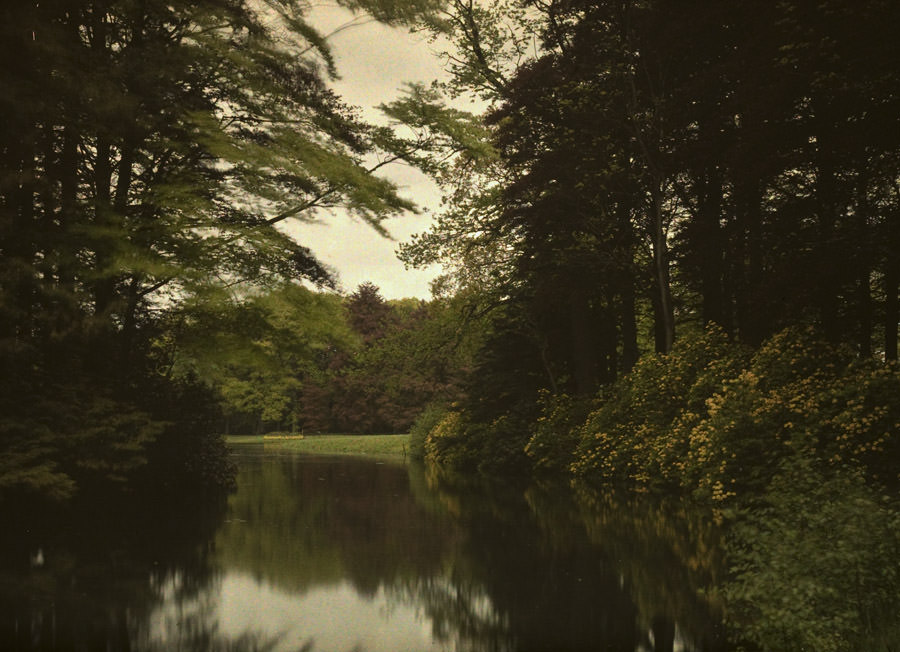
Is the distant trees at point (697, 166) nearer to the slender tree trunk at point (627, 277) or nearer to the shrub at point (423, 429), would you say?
the slender tree trunk at point (627, 277)

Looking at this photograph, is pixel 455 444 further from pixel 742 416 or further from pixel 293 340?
pixel 742 416

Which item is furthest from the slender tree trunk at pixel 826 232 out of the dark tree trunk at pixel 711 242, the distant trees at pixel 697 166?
the dark tree trunk at pixel 711 242

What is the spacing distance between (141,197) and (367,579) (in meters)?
10.8

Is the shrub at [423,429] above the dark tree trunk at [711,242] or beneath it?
beneath

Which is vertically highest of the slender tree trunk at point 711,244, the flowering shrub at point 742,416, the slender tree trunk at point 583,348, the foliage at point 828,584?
the slender tree trunk at point 711,244

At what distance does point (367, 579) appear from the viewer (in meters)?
9.58

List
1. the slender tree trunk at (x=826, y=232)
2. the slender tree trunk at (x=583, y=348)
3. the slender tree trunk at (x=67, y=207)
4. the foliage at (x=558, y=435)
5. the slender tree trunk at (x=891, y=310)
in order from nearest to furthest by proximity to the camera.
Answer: the slender tree trunk at (x=826, y=232) < the slender tree trunk at (x=67, y=207) < the slender tree trunk at (x=891, y=310) < the foliage at (x=558, y=435) < the slender tree trunk at (x=583, y=348)

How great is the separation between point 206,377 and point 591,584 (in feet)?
47.9

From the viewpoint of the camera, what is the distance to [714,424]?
13.9m

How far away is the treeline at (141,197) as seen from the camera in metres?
13.4

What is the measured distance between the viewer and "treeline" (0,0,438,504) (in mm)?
13437

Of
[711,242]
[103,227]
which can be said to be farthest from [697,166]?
[103,227]

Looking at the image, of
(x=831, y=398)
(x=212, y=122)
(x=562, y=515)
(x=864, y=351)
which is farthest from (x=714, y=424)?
(x=212, y=122)

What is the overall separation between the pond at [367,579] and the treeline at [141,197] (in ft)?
6.54
